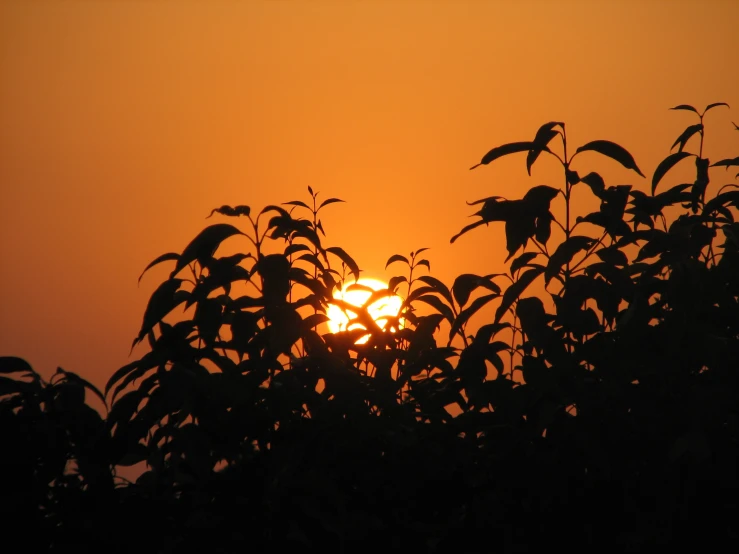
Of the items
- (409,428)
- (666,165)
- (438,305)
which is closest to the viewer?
(409,428)

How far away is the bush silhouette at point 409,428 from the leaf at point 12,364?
122 mm

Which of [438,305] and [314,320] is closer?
[314,320]

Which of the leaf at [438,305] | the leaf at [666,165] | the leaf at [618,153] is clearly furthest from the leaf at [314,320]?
the leaf at [666,165]

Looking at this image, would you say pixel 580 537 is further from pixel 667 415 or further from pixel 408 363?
pixel 408 363

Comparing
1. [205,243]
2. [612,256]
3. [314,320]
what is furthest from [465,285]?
[205,243]

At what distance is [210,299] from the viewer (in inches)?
98.5

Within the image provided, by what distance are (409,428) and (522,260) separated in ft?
2.82

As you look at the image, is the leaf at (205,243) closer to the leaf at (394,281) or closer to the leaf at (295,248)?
the leaf at (295,248)

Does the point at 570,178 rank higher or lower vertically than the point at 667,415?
higher

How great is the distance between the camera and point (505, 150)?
2764mm

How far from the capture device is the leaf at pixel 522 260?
2.81 meters

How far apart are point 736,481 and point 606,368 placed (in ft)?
1.62

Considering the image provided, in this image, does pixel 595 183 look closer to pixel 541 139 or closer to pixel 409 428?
pixel 541 139

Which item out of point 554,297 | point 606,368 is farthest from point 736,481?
point 554,297
